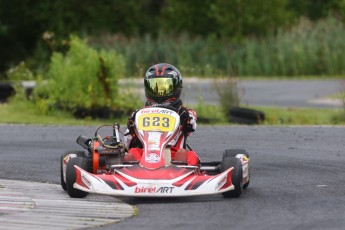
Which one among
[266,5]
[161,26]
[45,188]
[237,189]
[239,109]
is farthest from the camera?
[161,26]

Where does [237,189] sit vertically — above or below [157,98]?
below

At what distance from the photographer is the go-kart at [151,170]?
1023cm

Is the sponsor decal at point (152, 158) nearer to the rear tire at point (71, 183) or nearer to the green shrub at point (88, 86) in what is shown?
the rear tire at point (71, 183)

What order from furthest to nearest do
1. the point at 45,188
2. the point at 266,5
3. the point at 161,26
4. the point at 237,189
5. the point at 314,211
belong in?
1. the point at 161,26
2. the point at 266,5
3. the point at 45,188
4. the point at 237,189
5. the point at 314,211

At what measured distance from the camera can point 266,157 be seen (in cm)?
1424

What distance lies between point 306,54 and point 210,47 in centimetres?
395

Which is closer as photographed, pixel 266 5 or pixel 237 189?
pixel 237 189

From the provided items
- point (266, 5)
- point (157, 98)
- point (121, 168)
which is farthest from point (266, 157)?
point (266, 5)

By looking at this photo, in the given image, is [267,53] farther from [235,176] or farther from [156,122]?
[235,176]

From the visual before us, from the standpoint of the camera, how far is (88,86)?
2111 centimetres

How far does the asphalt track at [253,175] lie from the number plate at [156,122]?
2.50 feet

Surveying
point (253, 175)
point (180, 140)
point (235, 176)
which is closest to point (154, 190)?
point (235, 176)

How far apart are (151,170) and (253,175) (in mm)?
2244

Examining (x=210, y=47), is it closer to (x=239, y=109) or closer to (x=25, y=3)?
(x=25, y=3)
